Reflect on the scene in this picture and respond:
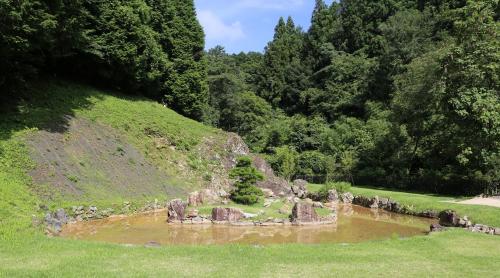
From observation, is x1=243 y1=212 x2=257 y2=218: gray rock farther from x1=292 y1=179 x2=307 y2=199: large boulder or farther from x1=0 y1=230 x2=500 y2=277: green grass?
x1=292 y1=179 x2=307 y2=199: large boulder

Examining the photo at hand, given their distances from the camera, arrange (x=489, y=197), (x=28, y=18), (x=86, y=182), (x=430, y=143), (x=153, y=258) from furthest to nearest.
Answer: (x=430, y=143) < (x=489, y=197) < (x=86, y=182) < (x=28, y=18) < (x=153, y=258)

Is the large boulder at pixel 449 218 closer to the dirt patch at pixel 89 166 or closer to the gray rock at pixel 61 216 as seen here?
the dirt patch at pixel 89 166

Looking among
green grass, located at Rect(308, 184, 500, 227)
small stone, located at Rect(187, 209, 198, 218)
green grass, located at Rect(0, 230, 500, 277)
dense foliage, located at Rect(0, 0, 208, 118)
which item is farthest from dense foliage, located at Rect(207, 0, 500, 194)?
green grass, located at Rect(0, 230, 500, 277)

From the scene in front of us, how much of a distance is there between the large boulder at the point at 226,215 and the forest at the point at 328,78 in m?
12.7

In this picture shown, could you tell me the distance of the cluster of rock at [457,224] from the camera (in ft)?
58.0

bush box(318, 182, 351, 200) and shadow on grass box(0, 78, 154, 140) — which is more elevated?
shadow on grass box(0, 78, 154, 140)

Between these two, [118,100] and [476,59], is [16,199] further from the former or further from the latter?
[476,59]

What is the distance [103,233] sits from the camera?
59.1 feet

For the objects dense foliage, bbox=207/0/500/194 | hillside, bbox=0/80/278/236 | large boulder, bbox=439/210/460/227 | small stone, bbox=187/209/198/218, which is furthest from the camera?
dense foliage, bbox=207/0/500/194

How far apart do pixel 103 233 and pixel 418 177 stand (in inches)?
1021

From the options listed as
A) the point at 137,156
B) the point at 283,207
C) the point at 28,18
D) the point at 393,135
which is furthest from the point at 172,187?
the point at 393,135

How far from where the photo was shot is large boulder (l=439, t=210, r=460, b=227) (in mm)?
20984

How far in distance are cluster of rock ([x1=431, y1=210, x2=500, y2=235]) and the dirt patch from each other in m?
15.5

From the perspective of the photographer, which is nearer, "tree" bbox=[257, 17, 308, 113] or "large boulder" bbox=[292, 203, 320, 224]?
"large boulder" bbox=[292, 203, 320, 224]
